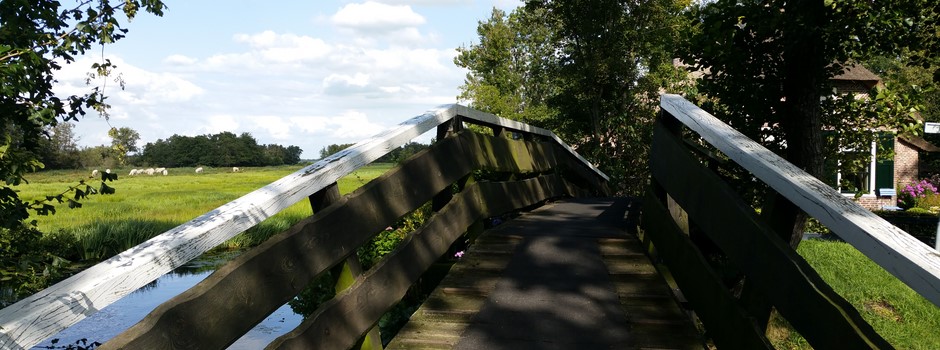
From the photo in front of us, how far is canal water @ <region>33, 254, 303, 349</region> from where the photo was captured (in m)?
11.8

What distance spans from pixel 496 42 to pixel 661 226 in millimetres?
30803

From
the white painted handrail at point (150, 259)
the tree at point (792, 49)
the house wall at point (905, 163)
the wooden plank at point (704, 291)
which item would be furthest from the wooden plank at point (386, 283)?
the house wall at point (905, 163)

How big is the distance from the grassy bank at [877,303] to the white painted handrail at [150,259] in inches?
234

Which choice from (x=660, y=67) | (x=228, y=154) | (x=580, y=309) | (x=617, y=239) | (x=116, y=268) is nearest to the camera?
(x=116, y=268)

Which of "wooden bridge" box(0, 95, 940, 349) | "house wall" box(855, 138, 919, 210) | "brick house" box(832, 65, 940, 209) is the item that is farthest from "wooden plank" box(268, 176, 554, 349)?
"house wall" box(855, 138, 919, 210)

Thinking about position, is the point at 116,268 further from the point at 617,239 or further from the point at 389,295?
the point at 617,239

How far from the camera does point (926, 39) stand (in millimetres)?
7758

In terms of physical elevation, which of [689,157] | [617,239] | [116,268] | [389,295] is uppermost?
[116,268]

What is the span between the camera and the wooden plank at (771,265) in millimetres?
2125

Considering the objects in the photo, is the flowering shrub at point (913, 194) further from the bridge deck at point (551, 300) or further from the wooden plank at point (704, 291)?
the wooden plank at point (704, 291)

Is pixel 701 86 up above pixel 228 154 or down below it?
above

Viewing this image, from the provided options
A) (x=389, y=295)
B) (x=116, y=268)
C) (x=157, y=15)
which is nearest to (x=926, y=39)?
(x=389, y=295)

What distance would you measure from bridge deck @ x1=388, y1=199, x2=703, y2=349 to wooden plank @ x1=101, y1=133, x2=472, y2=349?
632mm

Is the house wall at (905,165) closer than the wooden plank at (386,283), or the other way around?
the wooden plank at (386,283)
